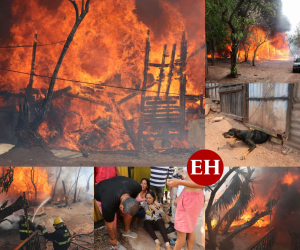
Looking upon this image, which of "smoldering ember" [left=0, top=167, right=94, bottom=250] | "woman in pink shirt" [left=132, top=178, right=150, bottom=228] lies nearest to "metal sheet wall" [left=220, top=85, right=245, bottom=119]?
"woman in pink shirt" [left=132, top=178, right=150, bottom=228]

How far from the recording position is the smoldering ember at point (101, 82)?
4.58 meters

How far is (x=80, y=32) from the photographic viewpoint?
4.61 meters

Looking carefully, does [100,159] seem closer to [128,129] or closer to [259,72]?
[128,129]

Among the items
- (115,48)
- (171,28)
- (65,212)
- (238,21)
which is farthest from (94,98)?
(238,21)

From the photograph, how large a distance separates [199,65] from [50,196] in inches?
140

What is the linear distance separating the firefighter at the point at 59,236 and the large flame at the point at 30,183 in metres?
0.40

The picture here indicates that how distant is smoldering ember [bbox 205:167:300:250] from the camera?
2.76m

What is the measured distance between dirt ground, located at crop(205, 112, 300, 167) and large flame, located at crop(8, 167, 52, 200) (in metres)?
2.67

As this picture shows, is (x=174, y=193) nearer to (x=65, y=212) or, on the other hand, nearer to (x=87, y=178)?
(x=87, y=178)

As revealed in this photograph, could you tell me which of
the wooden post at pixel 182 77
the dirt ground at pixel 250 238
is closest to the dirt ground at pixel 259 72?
the wooden post at pixel 182 77

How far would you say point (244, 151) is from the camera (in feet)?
12.2

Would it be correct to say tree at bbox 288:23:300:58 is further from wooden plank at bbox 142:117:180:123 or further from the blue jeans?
the blue jeans

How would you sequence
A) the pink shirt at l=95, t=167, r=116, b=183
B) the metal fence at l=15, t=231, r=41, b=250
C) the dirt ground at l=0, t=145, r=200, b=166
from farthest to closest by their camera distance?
the dirt ground at l=0, t=145, r=200, b=166 < the pink shirt at l=95, t=167, r=116, b=183 < the metal fence at l=15, t=231, r=41, b=250

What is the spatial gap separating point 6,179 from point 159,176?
6.35 ft
